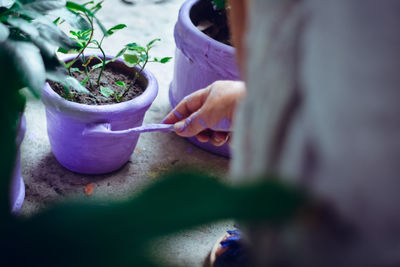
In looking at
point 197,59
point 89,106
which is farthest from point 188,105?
point 197,59

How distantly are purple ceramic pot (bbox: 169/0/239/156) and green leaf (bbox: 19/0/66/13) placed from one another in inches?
19.7

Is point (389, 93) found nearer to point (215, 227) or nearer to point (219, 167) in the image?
point (215, 227)

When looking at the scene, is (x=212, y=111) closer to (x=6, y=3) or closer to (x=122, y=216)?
(x=6, y=3)

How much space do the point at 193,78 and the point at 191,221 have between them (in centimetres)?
133

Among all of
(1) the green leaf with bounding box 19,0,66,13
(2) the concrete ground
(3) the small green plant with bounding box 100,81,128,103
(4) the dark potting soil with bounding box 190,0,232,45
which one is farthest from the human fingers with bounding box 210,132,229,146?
(4) the dark potting soil with bounding box 190,0,232,45

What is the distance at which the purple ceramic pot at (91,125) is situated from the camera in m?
1.20

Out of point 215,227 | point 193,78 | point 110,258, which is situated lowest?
point 215,227

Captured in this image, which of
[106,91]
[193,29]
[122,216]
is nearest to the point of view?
[122,216]

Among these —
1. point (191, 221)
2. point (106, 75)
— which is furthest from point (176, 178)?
point (106, 75)

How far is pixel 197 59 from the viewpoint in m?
1.46

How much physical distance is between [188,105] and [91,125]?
0.32 m

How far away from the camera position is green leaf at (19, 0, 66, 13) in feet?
3.32

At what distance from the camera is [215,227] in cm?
138

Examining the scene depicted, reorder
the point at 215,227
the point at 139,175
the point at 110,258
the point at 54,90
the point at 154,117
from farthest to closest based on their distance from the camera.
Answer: the point at 154,117, the point at 139,175, the point at 215,227, the point at 54,90, the point at 110,258
